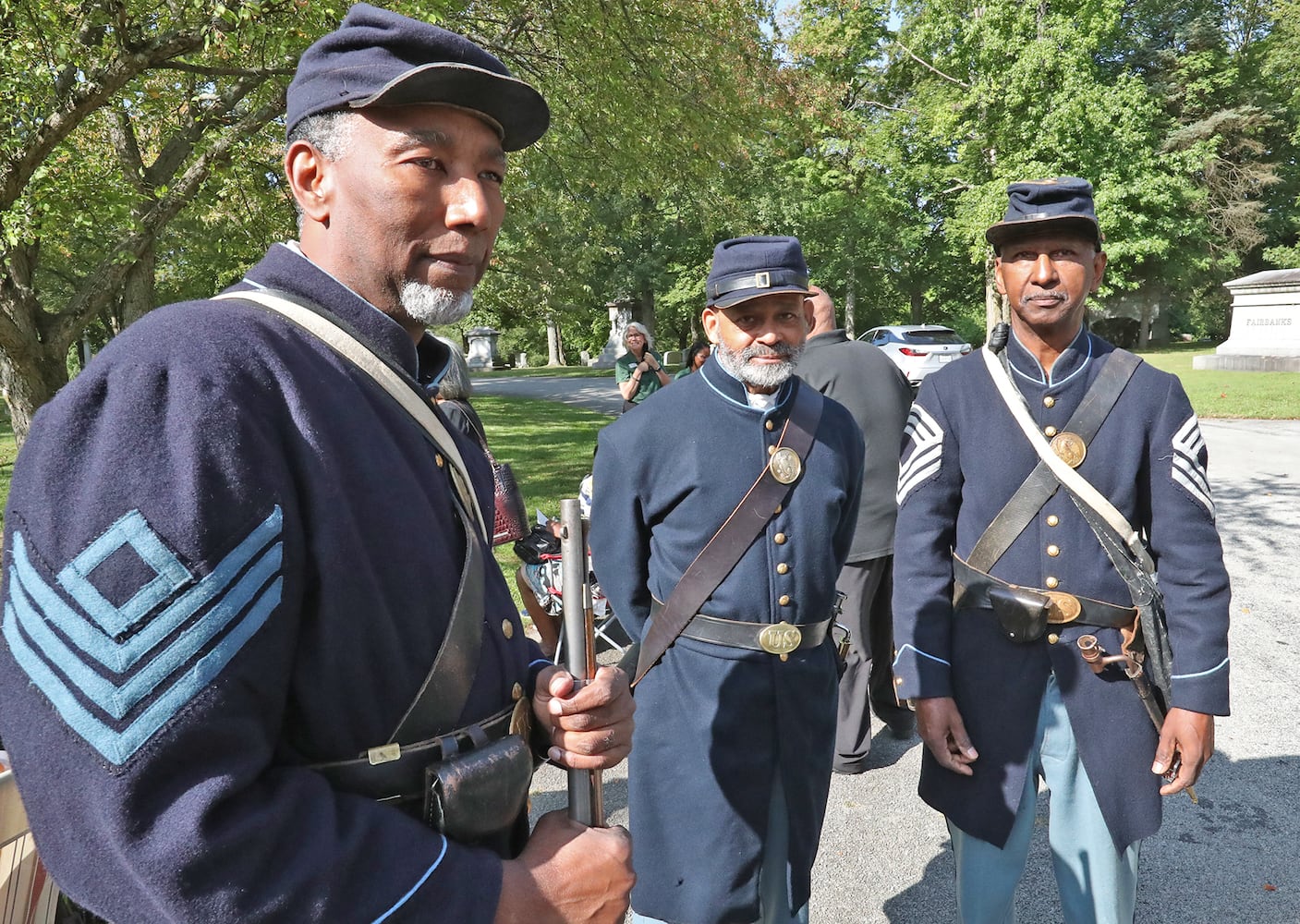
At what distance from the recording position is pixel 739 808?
102 inches

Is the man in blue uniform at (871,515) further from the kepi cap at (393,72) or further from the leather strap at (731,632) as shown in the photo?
the kepi cap at (393,72)

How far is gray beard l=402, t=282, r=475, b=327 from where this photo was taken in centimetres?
136

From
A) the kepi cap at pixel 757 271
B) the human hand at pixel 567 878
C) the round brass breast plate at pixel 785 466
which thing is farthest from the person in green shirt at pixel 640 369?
the human hand at pixel 567 878

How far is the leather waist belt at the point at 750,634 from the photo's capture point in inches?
106

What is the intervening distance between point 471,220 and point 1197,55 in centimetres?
4351

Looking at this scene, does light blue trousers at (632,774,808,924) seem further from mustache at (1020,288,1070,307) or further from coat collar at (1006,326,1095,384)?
mustache at (1020,288,1070,307)

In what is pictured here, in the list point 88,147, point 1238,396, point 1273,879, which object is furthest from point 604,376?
point 1273,879

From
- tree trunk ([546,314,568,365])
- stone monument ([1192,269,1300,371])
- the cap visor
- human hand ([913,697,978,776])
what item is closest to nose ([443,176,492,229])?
the cap visor

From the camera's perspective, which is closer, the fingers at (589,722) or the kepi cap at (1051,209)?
the fingers at (589,722)

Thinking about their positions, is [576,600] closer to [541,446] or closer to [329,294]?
[329,294]

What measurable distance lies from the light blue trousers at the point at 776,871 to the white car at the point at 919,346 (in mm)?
17832

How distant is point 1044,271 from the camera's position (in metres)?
2.56

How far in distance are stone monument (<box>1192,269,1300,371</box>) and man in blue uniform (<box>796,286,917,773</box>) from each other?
22.6 m

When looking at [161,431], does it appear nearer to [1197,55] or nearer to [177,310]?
[177,310]
